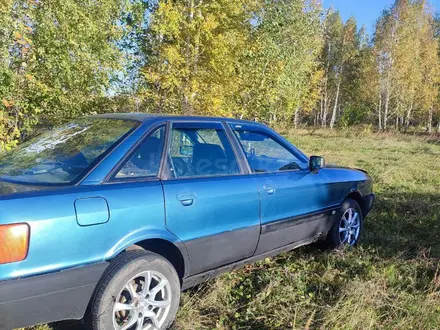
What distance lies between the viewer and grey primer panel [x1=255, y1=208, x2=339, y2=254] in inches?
139

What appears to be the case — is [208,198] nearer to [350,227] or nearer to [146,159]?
[146,159]

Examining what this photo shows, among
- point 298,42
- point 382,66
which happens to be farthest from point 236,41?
point 382,66

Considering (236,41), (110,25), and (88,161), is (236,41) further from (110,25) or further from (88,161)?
(88,161)

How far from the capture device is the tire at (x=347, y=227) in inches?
174

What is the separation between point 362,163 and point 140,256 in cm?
1107

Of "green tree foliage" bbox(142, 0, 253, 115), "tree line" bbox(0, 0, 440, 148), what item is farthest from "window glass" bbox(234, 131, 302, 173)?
"green tree foliage" bbox(142, 0, 253, 115)

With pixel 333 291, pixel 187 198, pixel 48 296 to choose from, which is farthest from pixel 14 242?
pixel 333 291

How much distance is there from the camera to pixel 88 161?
8.63ft

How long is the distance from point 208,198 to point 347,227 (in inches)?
92.4

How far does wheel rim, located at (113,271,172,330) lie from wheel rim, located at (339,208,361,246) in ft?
8.23

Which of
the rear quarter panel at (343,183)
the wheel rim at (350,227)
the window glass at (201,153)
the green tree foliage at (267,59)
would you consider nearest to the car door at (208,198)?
the window glass at (201,153)

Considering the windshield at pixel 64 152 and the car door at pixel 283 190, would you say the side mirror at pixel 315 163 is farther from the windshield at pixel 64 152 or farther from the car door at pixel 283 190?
the windshield at pixel 64 152

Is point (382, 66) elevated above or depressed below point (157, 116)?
above

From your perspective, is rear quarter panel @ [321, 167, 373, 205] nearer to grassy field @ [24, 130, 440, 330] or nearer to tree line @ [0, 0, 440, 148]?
grassy field @ [24, 130, 440, 330]
